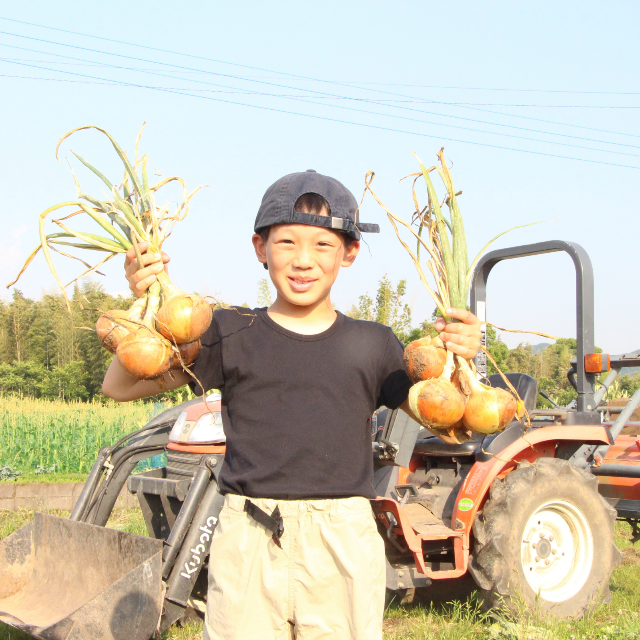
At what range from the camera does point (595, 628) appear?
12.0ft

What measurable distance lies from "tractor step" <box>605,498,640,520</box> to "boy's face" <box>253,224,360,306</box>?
3730 millimetres

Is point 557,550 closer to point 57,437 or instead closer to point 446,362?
point 446,362

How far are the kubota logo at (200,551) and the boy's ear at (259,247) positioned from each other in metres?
1.69

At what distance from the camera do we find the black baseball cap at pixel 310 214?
2.05 metres

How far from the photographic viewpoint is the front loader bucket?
9.64ft

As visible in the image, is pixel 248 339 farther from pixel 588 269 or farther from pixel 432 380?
pixel 588 269

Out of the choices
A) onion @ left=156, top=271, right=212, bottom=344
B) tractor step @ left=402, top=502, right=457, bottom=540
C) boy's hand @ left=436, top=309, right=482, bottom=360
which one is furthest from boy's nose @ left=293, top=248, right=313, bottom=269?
tractor step @ left=402, top=502, right=457, bottom=540

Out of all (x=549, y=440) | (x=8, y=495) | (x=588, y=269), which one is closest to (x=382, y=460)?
(x=549, y=440)

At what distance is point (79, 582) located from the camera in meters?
3.70

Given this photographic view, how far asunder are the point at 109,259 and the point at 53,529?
8.16ft

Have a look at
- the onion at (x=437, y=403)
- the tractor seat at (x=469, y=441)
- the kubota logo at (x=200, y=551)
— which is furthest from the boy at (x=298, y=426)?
the tractor seat at (x=469, y=441)

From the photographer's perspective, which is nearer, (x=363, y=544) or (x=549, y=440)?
(x=363, y=544)

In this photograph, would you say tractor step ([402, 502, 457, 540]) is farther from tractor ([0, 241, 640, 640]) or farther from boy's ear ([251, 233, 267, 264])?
boy's ear ([251, 233, 267, 264])

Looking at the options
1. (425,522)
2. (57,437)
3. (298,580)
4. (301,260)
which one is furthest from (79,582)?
(57,437)
